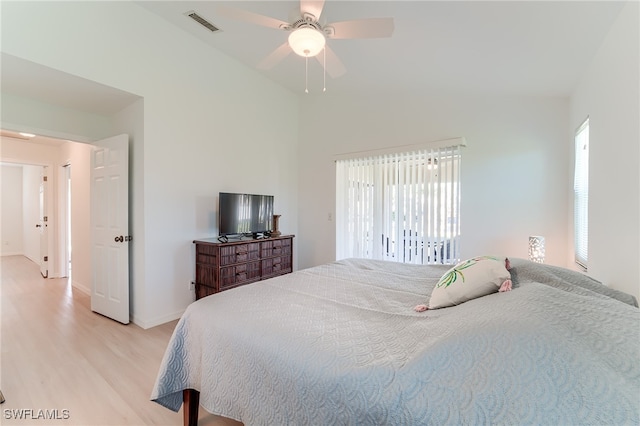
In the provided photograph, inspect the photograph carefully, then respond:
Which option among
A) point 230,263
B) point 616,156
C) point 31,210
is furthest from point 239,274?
point 31,210

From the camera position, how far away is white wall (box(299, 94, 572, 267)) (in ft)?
9.55

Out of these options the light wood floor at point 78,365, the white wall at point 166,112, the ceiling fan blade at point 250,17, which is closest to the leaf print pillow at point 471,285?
the light wood floor at point 78,365

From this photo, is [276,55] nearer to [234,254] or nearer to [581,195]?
[234,254]

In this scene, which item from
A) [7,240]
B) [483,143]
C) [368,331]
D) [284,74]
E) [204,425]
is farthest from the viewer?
[7,240]

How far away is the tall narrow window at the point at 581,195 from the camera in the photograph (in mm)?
2424

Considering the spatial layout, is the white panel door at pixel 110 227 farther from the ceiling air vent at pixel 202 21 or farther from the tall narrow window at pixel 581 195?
the tall narrow window at pixel 581 195

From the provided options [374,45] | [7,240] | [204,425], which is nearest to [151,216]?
[204,425]

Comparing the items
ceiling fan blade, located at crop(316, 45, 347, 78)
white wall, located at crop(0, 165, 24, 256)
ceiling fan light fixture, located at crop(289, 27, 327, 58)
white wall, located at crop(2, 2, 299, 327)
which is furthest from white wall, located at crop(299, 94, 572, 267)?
white wall, located at crop(0, 165, 24, 256)

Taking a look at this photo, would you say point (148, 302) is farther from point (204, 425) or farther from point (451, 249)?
point (451, 249)

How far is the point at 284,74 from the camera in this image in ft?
13.3

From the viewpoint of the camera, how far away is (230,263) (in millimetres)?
3340

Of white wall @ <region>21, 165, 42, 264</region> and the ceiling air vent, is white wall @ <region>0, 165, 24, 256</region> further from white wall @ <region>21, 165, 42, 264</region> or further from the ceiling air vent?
the ceiling air vent

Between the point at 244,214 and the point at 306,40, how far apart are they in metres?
2.31

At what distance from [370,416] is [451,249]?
3003mm
